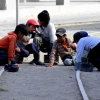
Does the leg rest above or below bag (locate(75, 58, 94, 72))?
above

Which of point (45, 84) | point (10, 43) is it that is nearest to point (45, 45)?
point (10, 43)

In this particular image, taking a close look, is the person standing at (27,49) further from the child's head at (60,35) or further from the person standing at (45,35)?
the child's head at (60,35)

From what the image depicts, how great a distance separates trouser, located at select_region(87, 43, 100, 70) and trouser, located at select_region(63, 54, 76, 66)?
2.08 feet

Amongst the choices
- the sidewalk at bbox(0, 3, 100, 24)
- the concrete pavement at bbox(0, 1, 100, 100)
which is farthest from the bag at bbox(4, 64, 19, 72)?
the sidewalk at bbox(0, 3, 100, 24)

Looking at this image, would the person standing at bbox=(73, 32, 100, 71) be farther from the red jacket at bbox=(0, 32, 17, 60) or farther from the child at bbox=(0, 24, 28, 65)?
the red jacket at bbox=(0, 32, 17, 60)

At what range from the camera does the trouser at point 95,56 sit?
1030 cm

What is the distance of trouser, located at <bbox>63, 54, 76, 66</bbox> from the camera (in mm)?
11006

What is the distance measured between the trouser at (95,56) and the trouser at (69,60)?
63cm

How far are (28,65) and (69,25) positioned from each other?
39.3 ft

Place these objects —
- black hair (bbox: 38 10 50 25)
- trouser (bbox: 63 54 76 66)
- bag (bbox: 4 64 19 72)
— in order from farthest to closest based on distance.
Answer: black hair (bbox: 38 10 50 25)
trouser (bbox: 63 54 76 66)
bag (bbox: 4 64 19 72)

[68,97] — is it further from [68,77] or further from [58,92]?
[68,77]

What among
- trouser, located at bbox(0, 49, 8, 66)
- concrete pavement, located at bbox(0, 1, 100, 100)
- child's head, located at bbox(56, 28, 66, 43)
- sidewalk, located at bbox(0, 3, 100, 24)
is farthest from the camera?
sidewalk, located at bbox(0, 3, 100, 24)

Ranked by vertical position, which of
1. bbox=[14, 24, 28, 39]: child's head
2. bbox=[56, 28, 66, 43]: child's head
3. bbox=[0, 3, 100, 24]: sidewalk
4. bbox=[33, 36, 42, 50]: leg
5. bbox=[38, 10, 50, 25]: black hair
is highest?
bbox=[38, 10, 50, 25]: black hair

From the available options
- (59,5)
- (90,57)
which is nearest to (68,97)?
(90,57)
